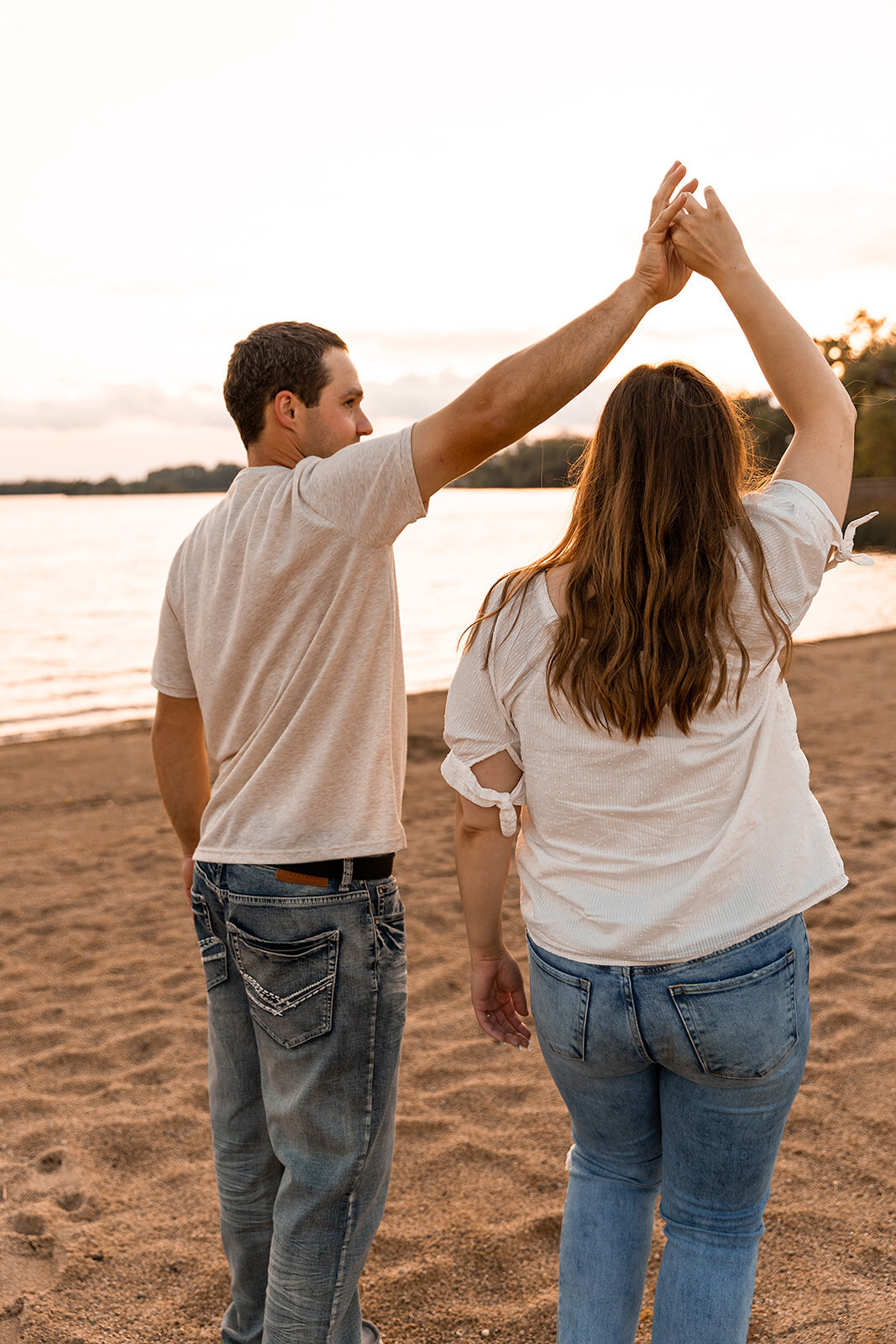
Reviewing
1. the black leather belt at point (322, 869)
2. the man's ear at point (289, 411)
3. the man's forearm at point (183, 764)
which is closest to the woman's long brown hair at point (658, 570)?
the black leather belt at point (322, 869)

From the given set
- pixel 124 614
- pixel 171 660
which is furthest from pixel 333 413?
pixel 124 614

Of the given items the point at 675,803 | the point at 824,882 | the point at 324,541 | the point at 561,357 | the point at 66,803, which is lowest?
the point at 66,803

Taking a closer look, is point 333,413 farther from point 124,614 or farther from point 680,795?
point 124,614

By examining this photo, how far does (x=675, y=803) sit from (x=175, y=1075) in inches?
113

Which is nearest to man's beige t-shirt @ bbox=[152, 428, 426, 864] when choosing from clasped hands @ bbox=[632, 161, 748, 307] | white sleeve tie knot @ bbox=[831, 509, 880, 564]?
clasped hands @ bbox=[632, 161, 748, 307]

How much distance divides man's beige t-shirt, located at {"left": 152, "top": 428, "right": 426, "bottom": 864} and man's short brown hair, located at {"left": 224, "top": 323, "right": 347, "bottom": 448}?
0.14 metres

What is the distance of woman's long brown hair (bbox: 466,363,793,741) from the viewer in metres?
1.51

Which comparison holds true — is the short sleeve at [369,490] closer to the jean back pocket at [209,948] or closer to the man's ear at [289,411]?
the man's ear at [289,411]

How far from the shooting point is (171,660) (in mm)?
2193

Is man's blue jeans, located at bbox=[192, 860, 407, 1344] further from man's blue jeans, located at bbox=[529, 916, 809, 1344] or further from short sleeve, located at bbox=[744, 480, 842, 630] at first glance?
short sleeve, located at bbox=[744, 480, 842, 630]

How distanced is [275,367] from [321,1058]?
1331 millimetres

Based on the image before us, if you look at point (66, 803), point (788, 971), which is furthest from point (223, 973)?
point (66, 803)

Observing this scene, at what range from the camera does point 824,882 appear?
1.66 metres

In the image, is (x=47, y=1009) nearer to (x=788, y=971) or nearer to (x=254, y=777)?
(x=254, y=777)
